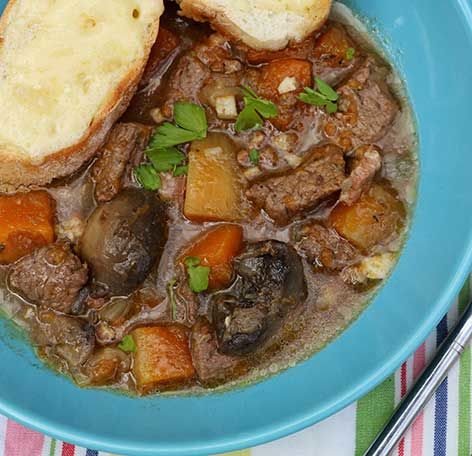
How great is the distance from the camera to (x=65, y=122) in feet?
11.3

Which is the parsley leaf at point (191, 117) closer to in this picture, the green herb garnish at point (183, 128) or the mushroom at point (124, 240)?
the green herb garnish at point (183, 128)

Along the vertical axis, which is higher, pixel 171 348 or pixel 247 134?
pixel 247 134

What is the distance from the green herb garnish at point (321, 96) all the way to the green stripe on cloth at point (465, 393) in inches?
36.9

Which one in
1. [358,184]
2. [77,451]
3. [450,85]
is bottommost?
[77,451]

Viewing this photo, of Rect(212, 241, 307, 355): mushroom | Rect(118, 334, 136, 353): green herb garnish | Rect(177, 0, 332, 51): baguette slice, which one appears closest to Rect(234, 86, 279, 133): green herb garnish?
Rect(177, 0, 332, 51): baguette slice

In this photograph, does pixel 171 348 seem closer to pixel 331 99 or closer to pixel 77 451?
pixel 77 451

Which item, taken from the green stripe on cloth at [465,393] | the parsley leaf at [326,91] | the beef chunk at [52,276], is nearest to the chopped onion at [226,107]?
the parsley leaf at [326,91]

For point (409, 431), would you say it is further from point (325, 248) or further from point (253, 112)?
point (253, 112)

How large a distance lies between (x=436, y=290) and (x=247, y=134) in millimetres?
971

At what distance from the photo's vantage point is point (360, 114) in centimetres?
358

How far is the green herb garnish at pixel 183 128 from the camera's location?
3562 millimetres

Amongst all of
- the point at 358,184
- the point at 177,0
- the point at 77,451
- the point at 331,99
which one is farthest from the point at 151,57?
the point at 77,451

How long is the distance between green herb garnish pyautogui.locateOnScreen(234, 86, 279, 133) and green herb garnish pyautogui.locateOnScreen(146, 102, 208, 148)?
5.7 inches

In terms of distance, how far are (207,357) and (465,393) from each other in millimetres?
1111
